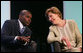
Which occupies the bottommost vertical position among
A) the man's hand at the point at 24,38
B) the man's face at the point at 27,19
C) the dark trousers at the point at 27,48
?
the dark trousers at the point at 27,48

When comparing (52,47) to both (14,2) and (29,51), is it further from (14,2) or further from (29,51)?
(14,2)

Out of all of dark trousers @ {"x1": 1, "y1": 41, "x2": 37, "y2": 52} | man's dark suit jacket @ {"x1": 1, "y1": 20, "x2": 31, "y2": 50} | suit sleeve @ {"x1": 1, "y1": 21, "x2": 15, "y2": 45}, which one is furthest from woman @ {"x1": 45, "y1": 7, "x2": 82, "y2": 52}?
suit sleeve @ {"x1": 1, "y1": 21, "x2": 15, "y2": 45}

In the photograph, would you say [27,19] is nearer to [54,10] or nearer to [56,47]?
[54,10]

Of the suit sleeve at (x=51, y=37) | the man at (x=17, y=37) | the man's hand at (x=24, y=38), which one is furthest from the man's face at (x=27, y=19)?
the suit sleeve at (x=51, y=37)

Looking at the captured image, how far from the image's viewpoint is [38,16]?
2.65 meters

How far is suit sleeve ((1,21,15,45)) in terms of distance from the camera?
249 cm

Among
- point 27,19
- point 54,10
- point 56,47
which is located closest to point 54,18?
point 54,10

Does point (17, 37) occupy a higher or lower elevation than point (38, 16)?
lower

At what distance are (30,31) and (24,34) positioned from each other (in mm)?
88

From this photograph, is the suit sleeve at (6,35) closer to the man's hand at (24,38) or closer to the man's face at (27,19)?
the man's hand at (24,38)

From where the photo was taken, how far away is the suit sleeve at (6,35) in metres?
2.49

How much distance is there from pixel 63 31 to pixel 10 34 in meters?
0.66

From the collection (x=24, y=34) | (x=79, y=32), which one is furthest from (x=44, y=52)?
(x=79, y=32)

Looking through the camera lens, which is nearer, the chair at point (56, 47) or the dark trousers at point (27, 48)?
the chair at point (56, 47)
